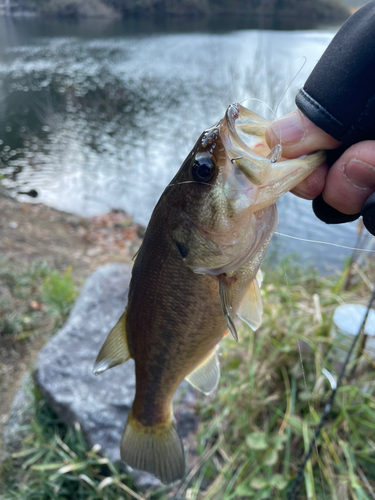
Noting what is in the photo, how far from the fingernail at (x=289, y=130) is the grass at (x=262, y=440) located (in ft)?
5.42

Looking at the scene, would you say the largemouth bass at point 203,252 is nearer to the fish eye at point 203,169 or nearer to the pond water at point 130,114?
the fish eye at point 203,169

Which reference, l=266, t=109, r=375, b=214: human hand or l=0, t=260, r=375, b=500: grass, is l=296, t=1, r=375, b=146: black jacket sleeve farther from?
l=0, t=260, r=375, b=500: grass

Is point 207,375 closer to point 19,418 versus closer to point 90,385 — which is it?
point 90,385

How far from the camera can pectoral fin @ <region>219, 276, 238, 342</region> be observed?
52.3 inches

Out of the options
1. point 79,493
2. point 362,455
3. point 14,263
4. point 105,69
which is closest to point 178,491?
point 79,493

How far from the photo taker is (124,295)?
4270 mm

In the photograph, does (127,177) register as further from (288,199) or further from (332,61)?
(332,61)

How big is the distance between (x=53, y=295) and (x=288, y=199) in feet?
17.4

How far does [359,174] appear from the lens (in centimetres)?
132

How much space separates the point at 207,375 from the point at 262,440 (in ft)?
3.65

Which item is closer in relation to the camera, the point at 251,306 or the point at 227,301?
the point at 227,301

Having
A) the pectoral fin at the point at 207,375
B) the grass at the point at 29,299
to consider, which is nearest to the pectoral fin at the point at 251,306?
the pectoral fin at the point at 207,375

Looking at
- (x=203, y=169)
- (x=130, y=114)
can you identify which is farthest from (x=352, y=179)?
(x=130, y=114)

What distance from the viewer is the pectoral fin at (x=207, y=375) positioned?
1.88m
